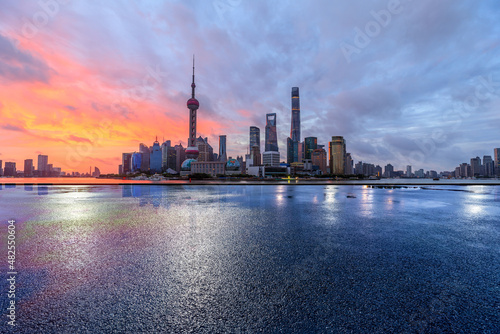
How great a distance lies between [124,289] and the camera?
4.71 m

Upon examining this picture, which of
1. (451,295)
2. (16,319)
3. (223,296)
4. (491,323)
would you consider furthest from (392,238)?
(16,319)

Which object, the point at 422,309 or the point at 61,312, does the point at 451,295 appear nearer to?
the point at 422,309

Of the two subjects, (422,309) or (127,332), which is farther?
(422,309)

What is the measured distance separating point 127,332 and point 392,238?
920 centimetres

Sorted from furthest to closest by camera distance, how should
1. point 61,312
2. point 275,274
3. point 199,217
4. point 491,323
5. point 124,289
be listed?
point 199,217 → point 275,274 → point 124,289 → point 61,312 → point 491,323

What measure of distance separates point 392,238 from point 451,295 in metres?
4.49

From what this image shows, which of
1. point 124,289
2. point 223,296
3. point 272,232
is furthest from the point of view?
point 272,232

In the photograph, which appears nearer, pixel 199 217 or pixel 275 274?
pixel 275 274

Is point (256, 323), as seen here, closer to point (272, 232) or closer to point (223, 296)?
point (223, 296)

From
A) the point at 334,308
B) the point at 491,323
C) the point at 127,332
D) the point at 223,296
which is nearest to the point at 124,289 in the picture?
the point at 127,332

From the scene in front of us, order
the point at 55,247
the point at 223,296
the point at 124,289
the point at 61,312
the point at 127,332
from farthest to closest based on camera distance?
the point at 55,247
the point at 124,289
the point at 223,296
the point at 61,312
the point at 127,332

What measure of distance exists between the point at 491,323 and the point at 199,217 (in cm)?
1148

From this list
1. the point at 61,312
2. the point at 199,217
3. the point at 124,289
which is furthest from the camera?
the point at 199,217

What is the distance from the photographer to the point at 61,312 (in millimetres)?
3900
